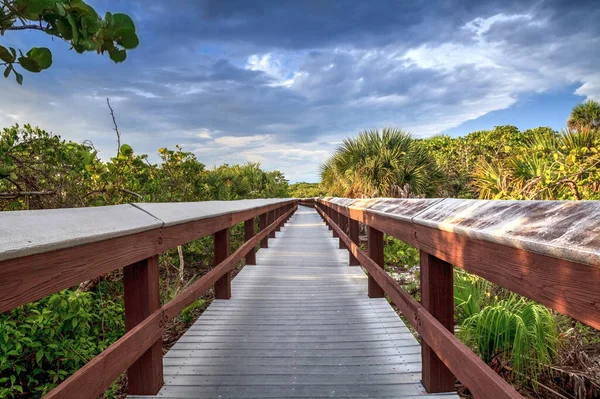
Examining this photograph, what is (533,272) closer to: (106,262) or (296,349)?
(106,262)

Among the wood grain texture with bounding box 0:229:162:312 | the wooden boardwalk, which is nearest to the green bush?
the wooden boardwalk

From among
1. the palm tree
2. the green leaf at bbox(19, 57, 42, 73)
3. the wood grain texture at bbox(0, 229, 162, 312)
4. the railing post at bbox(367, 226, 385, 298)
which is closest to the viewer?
the wood grain texture at bbox(0, 229, 162, 312)

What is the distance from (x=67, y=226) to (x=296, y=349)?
1.92 metres

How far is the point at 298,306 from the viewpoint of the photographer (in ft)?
12.3

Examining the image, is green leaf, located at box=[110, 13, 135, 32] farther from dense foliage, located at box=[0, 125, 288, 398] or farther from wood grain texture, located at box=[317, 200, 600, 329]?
wood grain texture, located at box=[317, 200, 600, 329]

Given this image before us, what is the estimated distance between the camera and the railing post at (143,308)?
76.3 inches

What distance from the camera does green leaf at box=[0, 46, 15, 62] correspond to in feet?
4.53

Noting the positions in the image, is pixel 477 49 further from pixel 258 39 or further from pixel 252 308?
pixel 252 308

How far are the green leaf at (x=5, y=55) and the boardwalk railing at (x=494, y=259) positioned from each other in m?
1.86

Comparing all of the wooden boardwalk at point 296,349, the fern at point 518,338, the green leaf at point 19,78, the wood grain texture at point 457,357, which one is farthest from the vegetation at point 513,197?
the green leaf at point 19,78

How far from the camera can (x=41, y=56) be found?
1.36m

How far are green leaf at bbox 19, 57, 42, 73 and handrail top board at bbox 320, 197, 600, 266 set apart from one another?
174cm

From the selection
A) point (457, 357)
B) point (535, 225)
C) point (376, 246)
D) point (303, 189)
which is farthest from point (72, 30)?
point (303, 189)

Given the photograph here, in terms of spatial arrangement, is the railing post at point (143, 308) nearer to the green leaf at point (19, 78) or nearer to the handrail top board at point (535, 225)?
the green leaf at point (19, 78)
